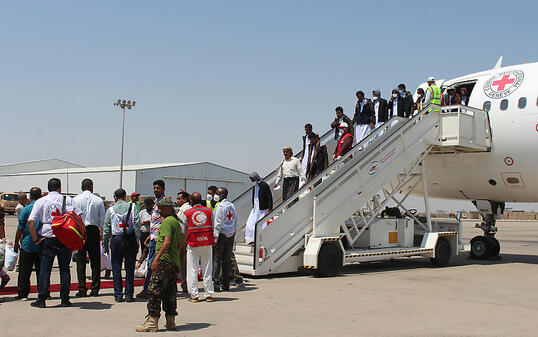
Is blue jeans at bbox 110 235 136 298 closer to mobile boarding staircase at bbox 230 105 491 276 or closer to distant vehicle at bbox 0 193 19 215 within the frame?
mobile boarding staircase at bbox 230 105 491 276

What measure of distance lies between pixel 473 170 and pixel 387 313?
835 cm

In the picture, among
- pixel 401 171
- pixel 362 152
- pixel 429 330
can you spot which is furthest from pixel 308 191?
pixel 429 330

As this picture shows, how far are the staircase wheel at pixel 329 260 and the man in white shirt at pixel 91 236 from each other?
4.47 meters

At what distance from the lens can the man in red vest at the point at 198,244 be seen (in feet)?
27.7

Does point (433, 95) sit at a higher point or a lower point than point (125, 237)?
higher

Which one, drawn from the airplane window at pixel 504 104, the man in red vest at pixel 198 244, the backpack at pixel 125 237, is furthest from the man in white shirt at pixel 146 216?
the airplane window at pixel 504 104

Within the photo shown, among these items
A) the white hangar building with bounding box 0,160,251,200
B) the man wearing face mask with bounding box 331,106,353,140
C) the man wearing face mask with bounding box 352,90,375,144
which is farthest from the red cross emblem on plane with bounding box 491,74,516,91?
the white hangar building with bounding box 0,160,251,200

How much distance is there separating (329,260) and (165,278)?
18.0 ft

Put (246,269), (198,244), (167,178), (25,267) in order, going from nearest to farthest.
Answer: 1. (25,267)
2. (198,244)
3. (246,269)
4. (167,178)

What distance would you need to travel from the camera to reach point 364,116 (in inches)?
557

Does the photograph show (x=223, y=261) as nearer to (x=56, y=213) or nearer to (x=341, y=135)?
(x=56, y=213)

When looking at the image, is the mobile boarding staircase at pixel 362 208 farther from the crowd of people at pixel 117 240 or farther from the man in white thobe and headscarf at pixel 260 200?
the crowd of people at pixel 117 240

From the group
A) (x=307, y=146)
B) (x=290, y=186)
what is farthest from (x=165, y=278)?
(x=307, y=146)

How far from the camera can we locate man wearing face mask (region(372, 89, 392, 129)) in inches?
578
